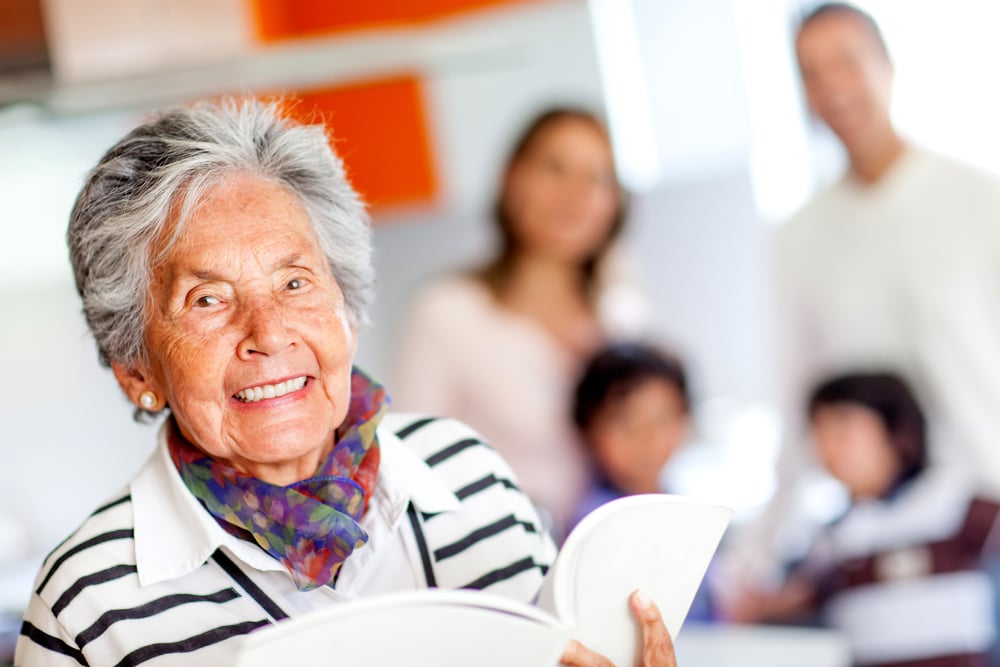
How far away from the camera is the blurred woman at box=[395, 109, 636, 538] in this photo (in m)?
2.35

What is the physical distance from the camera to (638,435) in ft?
7.47

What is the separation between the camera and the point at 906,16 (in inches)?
112

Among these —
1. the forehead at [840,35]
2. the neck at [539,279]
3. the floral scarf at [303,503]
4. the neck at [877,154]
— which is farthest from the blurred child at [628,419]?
the floral scarf at [303,503]

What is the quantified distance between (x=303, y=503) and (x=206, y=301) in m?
0.18

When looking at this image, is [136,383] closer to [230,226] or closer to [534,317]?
[230,226]

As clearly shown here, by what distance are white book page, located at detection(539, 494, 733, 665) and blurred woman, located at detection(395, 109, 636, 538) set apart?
137 cm

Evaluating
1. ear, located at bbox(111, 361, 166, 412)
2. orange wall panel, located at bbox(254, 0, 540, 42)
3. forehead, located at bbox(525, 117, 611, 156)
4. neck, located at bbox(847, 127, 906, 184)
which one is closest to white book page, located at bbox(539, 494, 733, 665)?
ear, located at bbox(111, 361, 166, 412)

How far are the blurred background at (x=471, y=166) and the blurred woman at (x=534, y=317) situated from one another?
0.69m

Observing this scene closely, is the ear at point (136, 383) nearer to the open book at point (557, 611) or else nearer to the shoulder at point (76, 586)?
the shoulder at point (76, 586)

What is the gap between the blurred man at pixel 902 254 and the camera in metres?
2.01

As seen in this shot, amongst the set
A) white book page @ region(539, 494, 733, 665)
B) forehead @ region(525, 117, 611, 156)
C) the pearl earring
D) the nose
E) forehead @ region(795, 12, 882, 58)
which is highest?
forehead @ region(795, 12, 882, 58)

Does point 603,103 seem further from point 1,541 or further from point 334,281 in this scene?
point 334,281

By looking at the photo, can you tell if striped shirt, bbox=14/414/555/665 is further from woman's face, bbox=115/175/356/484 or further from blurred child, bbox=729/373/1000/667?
blurred child, bbox=729/373/1000/667

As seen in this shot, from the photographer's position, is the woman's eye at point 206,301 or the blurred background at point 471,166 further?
the blurred background at point 471,166
